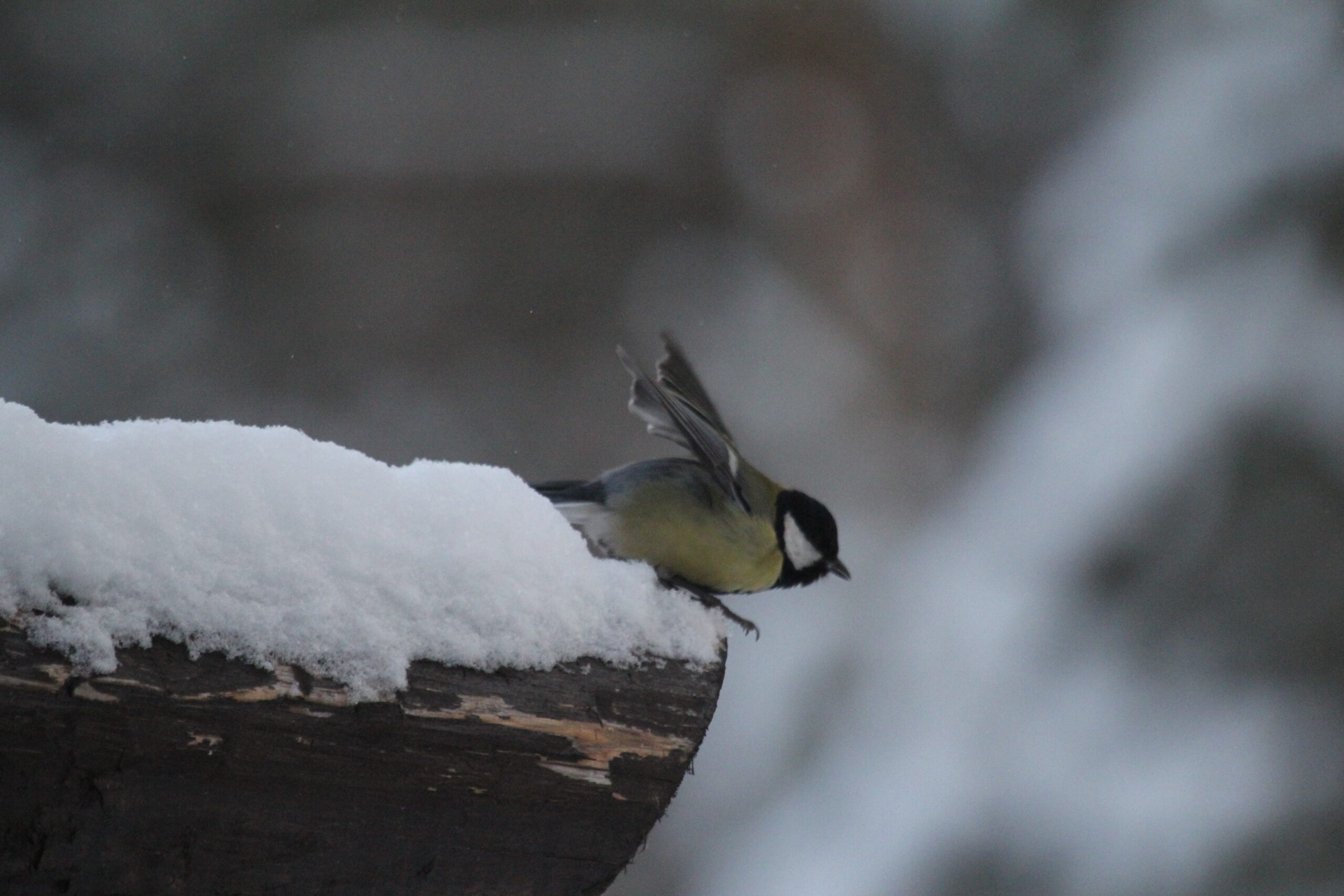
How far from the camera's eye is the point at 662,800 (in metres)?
1.00

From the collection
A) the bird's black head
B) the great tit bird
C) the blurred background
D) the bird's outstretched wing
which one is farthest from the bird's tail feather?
the blurred background

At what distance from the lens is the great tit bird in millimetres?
1828

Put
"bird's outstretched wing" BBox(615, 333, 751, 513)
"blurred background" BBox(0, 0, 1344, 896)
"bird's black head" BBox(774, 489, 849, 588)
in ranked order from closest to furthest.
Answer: "bird's outstretched wing" BBox(615, 333, 751, 513) → "bird's black head" BBox(774, 489, 849, 588) → "blurred background" BBox(0, 0, 1344, 896)

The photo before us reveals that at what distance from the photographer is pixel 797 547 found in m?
2.04

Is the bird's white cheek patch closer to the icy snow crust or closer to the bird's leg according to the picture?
the bird's leg

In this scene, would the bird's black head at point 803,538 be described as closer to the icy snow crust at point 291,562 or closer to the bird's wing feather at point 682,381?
the bird's wing feather at point 682,381

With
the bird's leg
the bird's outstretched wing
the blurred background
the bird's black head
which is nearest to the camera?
the bird's leg

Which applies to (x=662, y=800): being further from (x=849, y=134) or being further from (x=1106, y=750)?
(x=849, y=134)

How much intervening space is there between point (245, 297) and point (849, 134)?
2562mm

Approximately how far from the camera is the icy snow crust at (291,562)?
0.80m

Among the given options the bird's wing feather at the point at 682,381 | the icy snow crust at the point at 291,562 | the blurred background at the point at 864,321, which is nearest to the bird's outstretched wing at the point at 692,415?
the bird's wing feather at the point at 682,381

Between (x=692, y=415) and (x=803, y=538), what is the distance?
0.37 metres

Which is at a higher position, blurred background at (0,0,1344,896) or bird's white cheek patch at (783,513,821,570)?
blurred background at (0,0,1344,896)

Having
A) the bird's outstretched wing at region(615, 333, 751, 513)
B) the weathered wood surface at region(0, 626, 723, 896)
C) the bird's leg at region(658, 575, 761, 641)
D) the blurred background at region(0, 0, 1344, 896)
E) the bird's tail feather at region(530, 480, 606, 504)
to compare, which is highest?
the blurred background at region(0, 0, 1344, 896)
